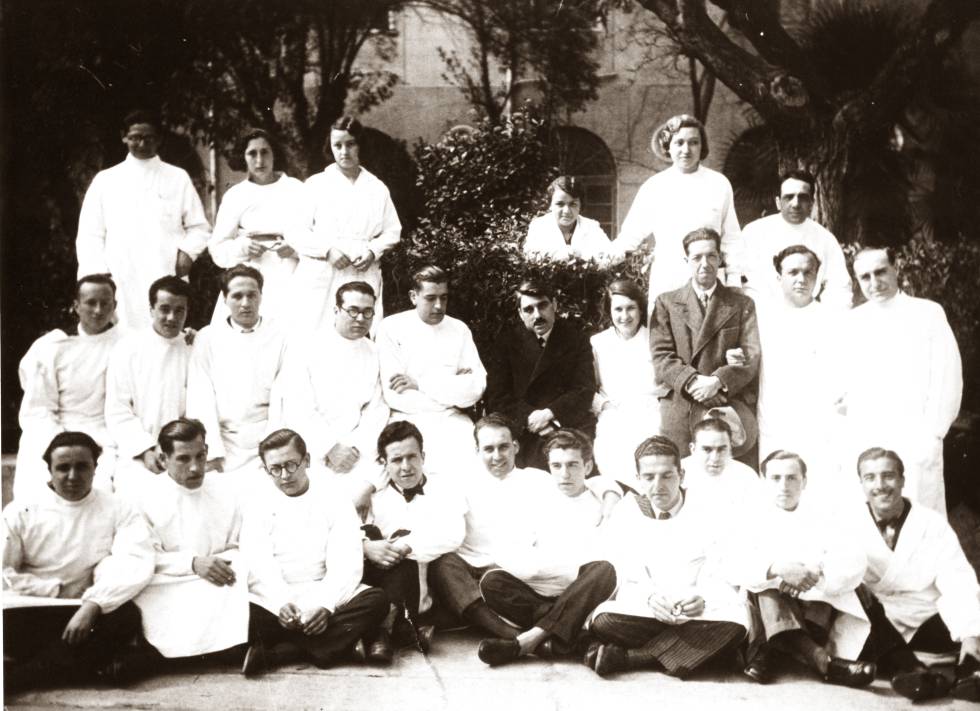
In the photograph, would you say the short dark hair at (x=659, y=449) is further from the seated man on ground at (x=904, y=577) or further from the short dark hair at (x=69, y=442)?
the short dark hair at (x=69, y=442)

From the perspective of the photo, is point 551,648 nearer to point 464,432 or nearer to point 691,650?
point 691,650

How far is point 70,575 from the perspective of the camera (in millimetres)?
Answer: 3896

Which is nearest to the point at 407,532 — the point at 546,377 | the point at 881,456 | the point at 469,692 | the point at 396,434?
the point at 396,434

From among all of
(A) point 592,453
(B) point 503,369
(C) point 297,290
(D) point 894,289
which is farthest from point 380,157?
(D) point 894,289

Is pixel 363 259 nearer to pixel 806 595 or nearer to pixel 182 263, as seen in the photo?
pixel 182 263

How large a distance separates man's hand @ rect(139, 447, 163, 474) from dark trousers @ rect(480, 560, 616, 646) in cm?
152

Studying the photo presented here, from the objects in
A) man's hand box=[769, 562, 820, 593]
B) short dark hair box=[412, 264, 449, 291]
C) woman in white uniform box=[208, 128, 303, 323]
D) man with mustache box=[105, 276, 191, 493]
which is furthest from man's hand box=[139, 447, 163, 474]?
man's hand box=[769, 562, 820, 593]

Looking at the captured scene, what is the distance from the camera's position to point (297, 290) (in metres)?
5.48

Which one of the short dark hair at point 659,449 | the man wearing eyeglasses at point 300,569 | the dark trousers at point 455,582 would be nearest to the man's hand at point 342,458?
the man wearing eyeglasses at point 300,569

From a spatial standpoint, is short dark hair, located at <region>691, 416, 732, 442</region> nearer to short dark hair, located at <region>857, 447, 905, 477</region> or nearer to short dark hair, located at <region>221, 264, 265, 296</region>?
short dark hair, located at <region>857, 447, 905, 477</region>

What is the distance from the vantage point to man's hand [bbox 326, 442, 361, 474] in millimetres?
4609

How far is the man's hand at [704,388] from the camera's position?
4.60 metres

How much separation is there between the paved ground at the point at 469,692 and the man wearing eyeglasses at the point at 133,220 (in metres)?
2.30

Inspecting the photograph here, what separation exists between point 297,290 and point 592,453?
1.82 metres
